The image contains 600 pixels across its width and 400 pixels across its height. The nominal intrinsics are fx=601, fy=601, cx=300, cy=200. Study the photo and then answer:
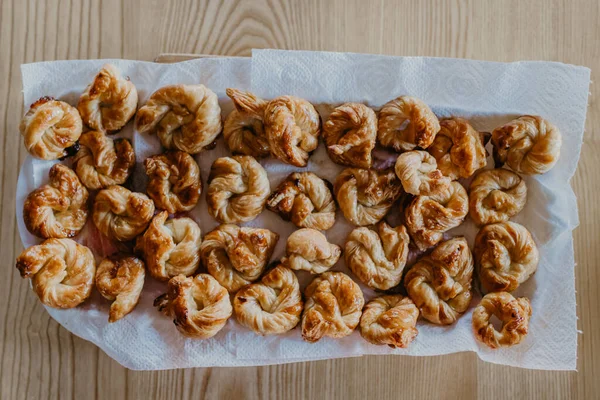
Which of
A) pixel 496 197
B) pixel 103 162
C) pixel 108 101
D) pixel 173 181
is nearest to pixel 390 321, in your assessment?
pixel 496 197

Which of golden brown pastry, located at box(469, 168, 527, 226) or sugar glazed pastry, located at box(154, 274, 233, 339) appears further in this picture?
golden brown pastry, located at box(469, 168, 527, 226)

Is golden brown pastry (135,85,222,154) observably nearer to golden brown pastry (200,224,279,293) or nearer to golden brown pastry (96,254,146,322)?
golden brown pastry (200,224,279,293)

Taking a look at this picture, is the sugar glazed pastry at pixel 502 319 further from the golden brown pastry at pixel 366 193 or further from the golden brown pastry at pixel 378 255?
the golden brown pastry at pixel 366 193

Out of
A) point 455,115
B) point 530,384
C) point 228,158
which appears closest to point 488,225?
point 455,115

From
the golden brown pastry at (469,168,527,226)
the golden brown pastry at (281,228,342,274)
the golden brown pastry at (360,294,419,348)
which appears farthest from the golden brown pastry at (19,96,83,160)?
the golden brown pastry at (469,168,527,226)

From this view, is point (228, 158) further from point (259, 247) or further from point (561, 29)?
point (561, 29)

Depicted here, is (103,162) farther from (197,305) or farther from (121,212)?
(197,305)
